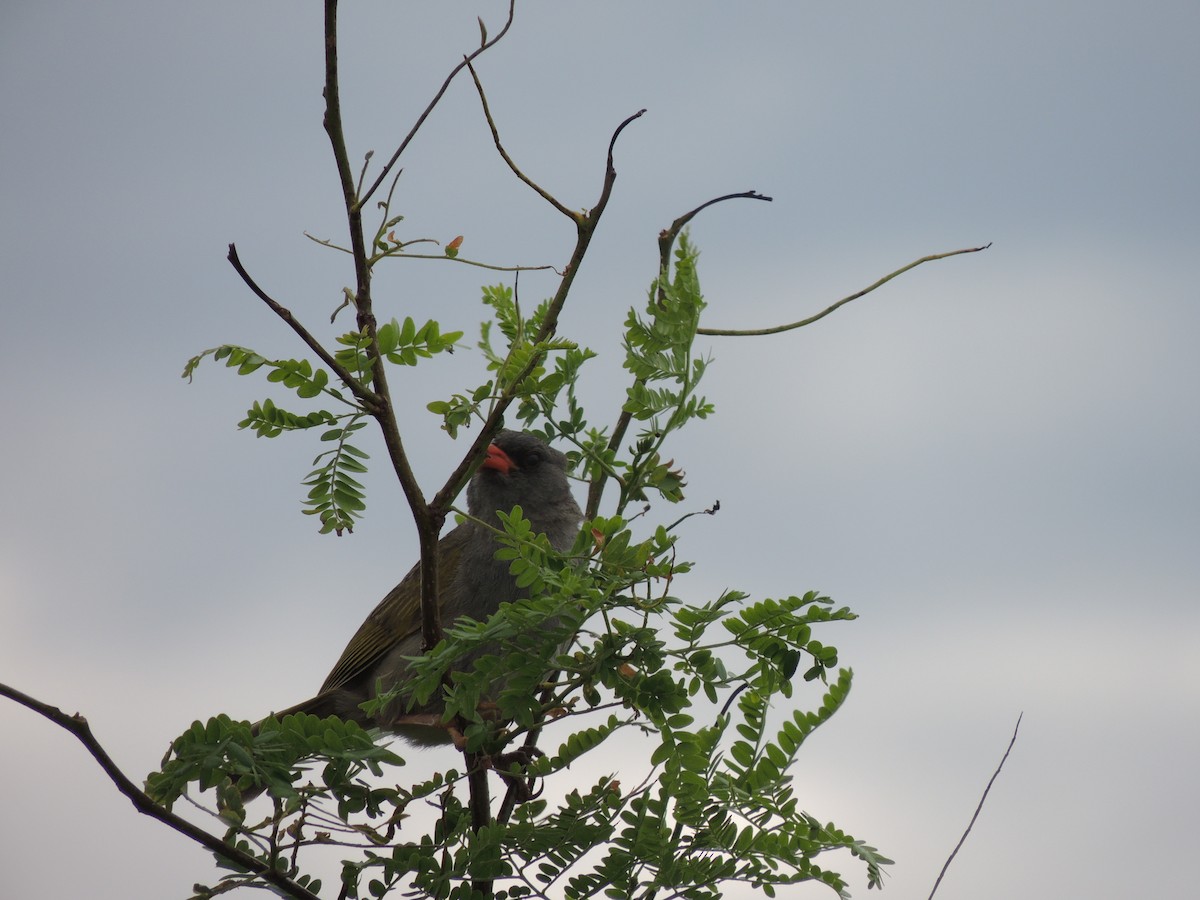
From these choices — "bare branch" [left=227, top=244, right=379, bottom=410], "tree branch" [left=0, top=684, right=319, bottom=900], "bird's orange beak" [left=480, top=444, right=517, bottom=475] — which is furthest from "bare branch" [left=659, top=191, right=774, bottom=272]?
"bird's orange beak" [left=480, top=444, right=517, bottom=475]

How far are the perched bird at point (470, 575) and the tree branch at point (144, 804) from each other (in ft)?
7.51

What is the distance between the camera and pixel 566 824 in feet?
9.71

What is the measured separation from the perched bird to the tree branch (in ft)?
7.51

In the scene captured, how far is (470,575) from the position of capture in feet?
17.3

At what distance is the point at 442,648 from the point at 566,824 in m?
0.68

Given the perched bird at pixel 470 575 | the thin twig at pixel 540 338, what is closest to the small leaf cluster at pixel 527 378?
the thin twig at pixel 540 338

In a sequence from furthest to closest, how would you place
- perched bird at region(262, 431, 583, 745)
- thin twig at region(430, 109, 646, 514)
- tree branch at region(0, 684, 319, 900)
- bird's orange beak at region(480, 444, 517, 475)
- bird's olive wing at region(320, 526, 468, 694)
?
bird's orange beak at region(480, 444, 517, 475), bird's olive wing at region(320, 526, 468, 694), perched bird at region(262, 431, 583, 745), thin twig at region(430, 109, 646, 514), tree branch at region(0, 684, 319, 900)

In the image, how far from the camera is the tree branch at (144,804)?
2.37 m

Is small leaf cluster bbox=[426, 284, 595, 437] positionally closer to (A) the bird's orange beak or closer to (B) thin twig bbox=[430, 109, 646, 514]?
(B) thin twig bbox=[430, 109, 646, 514]

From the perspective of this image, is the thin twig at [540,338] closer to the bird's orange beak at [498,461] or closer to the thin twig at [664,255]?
the thin twig at [664,255]

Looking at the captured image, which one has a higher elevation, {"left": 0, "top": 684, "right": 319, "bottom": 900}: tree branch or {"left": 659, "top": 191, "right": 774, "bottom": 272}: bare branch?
{"left": 659, "top": 191, "right": 774, "bottom": 272}: bare branch

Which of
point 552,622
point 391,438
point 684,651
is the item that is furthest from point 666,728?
point 391,438

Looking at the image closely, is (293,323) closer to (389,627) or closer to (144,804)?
(144,804)

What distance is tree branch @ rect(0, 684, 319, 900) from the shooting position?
2373mm
